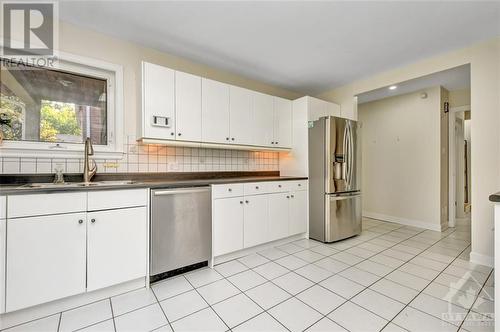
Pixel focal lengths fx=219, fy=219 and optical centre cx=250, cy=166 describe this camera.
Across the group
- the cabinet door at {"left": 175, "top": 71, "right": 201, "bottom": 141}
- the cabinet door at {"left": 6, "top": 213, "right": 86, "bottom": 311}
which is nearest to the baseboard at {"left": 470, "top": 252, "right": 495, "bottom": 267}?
the cabinet door at {"left": 175, "top": 71, "right": 201, "bottom": 141}

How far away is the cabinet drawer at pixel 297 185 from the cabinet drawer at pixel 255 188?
46 cm

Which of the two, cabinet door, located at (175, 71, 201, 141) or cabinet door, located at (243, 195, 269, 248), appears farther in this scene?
cabinet door, located at (243, 195, 269, 248)

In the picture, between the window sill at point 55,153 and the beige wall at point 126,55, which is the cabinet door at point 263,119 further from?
the window sill at point 55,153

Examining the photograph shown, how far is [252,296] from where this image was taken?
5.95 feet

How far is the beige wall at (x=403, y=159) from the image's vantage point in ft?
12.4

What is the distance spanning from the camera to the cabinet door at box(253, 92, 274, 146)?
3.16 meters

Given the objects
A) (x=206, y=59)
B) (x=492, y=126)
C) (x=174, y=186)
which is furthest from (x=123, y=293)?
(x=492, y=126)

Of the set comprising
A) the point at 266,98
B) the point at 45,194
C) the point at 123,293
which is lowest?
the point at 123,293

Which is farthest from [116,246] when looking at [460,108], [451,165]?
[460,108]

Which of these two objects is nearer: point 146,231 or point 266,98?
point 146,231

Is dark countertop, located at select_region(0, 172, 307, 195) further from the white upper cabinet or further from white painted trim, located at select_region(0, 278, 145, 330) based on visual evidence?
white painted trim, located at select_region(0, 278, 145, 330)

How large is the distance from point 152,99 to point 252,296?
2.14 m

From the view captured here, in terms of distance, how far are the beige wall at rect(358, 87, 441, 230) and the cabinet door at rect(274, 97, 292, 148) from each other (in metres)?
2.21

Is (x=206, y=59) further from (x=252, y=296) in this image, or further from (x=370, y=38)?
(x=252, y=296)
